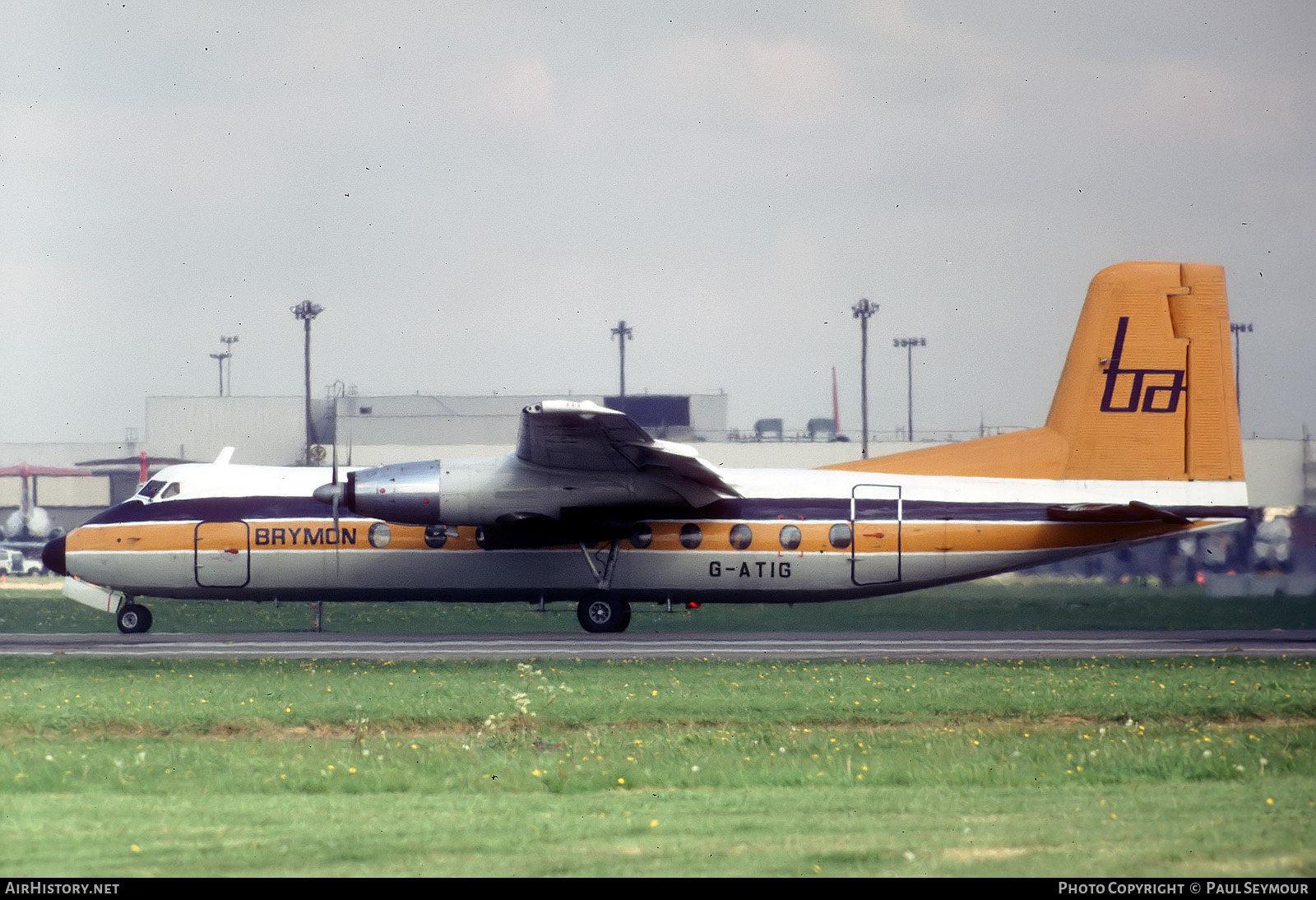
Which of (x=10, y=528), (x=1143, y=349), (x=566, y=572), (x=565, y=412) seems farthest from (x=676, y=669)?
(x=10, y=528)

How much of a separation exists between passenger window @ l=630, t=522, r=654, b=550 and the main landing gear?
11.6 metres

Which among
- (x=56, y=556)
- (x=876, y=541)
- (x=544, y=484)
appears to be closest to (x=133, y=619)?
(x=56, y=556)

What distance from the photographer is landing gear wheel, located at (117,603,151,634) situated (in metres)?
33.7

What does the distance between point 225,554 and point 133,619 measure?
11.1ft

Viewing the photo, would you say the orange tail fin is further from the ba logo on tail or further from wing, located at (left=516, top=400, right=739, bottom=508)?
wing, located at (left=516, top=400, right=739, bottom=508)

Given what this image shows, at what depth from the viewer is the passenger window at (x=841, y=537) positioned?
31.3 m

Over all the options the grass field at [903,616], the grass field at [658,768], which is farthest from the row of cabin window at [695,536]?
the grass field at [658,768]

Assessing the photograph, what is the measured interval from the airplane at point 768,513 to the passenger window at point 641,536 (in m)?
0.05

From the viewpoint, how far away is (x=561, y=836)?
10773 mm

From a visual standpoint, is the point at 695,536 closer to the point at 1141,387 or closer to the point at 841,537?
the point at 841,537

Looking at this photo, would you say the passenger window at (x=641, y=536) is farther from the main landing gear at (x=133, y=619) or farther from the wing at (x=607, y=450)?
the main landing gear at (x=133, y=619)

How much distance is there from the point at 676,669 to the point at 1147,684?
731cm

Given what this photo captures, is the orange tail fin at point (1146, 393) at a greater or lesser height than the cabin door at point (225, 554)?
greater
